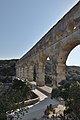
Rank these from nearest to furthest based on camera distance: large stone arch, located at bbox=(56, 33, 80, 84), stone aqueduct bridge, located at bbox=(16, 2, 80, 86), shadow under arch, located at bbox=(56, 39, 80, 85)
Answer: stone aqueduct bridge, located at bbox=(16, 2, 80, 86)
large stone arch, located at bbox=(56, 33, 80, 84)
shadow under arch, located at bbox=(56, 39, 80, 85)

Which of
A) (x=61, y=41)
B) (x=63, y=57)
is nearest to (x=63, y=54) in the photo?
(x=63, y=57)

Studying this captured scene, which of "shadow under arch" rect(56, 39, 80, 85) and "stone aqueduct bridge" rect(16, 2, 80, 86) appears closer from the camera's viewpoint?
"stone aqueduct bridge" rect(16, 2, 80, 86)

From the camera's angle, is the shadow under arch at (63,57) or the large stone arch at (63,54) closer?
the large stone arch at (63,54)

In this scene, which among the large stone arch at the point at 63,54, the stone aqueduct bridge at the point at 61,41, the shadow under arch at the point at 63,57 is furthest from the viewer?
the shadow under arch at the point at 63,57

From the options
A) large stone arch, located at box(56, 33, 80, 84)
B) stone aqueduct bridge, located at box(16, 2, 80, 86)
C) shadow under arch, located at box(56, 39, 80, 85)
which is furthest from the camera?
shadow under arch, located at box(56, 39, 80, 85)

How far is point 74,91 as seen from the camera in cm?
665

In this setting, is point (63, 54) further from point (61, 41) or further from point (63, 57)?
point (61, 41)

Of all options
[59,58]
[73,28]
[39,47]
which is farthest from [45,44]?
[73,28]

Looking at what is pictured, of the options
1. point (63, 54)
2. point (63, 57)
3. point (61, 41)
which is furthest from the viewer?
point (63, 57)

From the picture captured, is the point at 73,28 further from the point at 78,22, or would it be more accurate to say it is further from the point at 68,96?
the point at 68,96

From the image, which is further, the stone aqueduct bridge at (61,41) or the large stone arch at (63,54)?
the large stone arch at (63,54)

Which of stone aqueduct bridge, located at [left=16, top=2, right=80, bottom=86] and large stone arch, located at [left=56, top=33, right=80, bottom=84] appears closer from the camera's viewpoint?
stone aqueduct bridge, located at [left=16, top=2, right=80, bottom=86]

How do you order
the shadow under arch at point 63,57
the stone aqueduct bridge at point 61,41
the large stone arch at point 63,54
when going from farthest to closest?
the shadow under arch at point 63,57 < the large stone arch at point 63,54 < the stone aqueduct bridge at point 61,41

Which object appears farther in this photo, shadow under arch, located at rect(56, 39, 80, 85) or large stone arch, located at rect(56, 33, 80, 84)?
shadow under arch, located at rect(56, 39, 80, 85)
